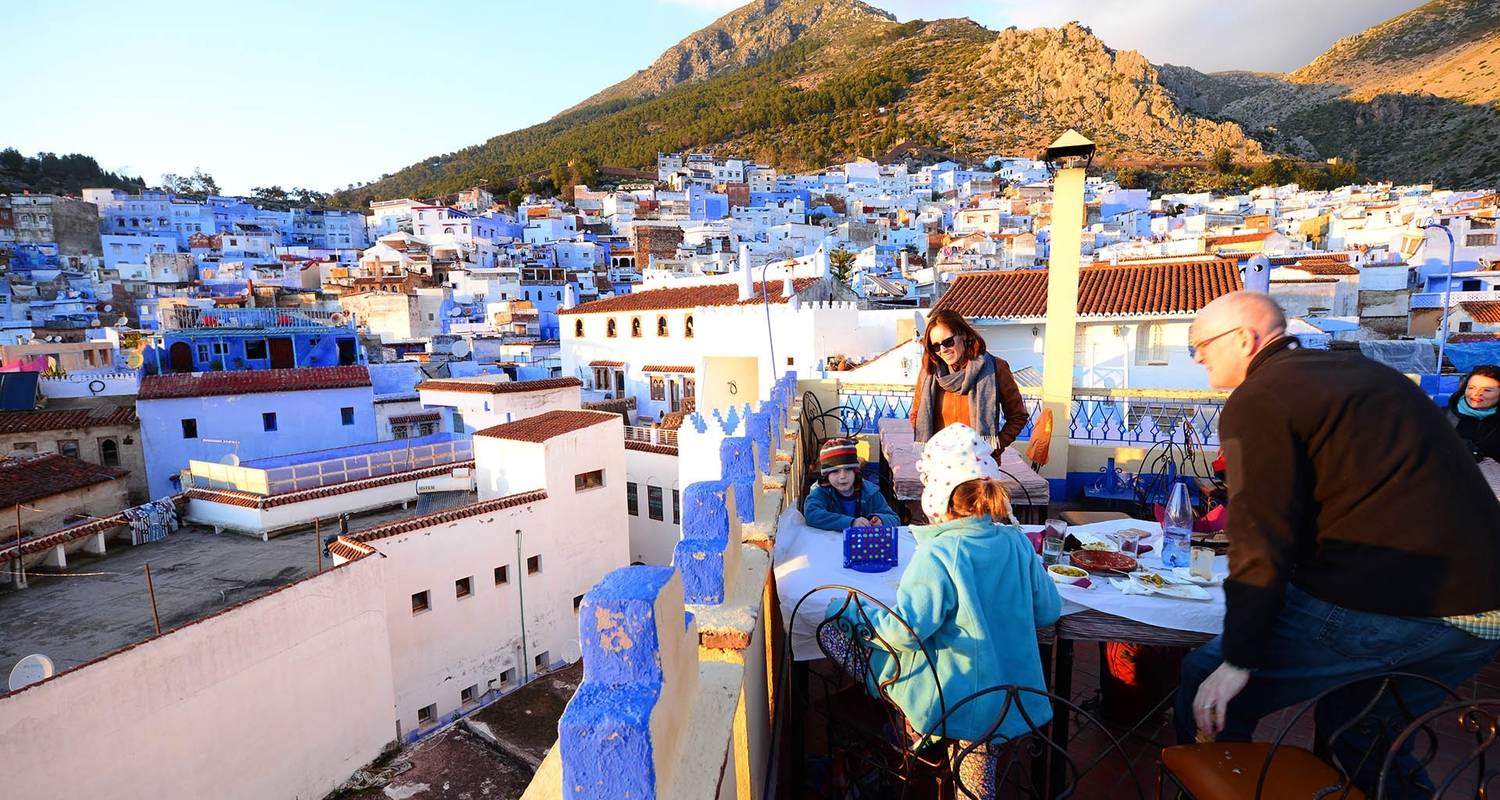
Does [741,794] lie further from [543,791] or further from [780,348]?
[780,348]

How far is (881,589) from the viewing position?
3061 millimetres

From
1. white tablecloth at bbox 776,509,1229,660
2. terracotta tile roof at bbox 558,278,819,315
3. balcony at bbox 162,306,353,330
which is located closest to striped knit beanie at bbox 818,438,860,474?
white tablecloth at bbox 776,509,1229,660

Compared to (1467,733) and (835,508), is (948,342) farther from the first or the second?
(1467,733)

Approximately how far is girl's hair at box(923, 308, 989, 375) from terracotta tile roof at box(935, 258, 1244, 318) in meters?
11.3

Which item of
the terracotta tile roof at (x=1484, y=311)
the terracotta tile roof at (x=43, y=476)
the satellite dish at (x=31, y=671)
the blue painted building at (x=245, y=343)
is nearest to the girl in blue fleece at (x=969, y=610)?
the satellite dish at (x=31, y=671)

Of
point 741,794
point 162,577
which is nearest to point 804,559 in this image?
point 741,794

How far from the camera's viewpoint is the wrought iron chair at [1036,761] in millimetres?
2249

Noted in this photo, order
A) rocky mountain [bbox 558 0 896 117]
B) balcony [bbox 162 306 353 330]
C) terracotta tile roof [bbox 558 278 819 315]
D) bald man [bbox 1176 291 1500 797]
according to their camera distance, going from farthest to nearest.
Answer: rocky mountain [bbox 558 0 896 117]
balcony [bbox 162 306 353 330]
terracotta tile roof [bbox 558 278 819 315]
bald man [bbox 1176 291 1500 797]

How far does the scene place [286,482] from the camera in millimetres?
15852

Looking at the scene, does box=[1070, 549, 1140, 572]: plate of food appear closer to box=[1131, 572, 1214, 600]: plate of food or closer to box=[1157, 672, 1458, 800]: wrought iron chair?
box=[1131, 572, 1214, 600]: plate of food

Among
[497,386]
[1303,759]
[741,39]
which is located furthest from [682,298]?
[741,39]

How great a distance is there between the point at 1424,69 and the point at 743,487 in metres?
124

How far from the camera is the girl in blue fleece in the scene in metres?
2.25

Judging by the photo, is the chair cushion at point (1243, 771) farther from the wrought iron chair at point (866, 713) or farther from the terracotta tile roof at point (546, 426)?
the terracotta tile roof at point (546, 426)
